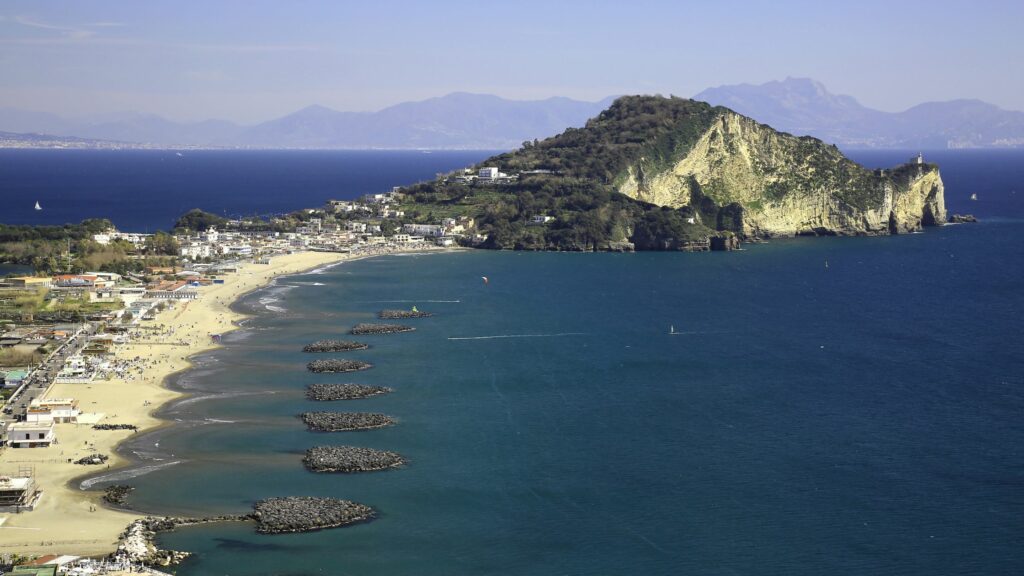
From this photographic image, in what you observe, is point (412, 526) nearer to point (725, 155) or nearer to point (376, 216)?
point (376, 216)

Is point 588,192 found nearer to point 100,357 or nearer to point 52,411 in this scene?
point 100,357

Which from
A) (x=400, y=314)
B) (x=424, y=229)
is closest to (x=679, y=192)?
(x=424, y=229)

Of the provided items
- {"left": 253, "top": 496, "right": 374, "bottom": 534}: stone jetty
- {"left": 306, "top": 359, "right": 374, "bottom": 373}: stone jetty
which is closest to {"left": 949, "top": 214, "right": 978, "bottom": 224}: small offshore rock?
{"left": 306, "top": 359, "right": 374, "bottom": 373}: stone jetty

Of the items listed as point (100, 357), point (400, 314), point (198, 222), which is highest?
point (198, 222)

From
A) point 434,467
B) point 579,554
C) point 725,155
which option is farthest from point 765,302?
point 725,155

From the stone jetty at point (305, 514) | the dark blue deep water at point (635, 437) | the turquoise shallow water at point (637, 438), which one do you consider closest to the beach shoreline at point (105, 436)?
the dark blue deep water at point (635, 437)

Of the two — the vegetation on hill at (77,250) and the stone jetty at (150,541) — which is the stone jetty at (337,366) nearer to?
the stone jetty at (150,541)
